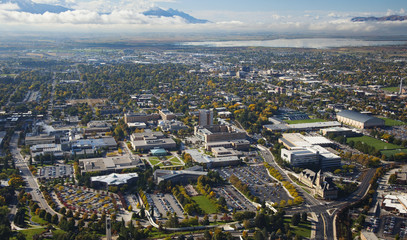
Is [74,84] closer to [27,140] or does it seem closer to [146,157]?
[27,140]

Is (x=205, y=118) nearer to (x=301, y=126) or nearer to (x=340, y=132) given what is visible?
(x=301, y=126)

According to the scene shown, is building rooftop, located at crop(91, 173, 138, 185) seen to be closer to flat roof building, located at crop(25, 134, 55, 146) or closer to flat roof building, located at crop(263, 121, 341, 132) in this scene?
flat roof building, located at crop(25, 134, 55, 146)

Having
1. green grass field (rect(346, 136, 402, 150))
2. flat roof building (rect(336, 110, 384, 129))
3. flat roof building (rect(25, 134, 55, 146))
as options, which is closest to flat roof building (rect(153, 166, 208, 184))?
flat roof building (rect(25, 134, 55, 146))

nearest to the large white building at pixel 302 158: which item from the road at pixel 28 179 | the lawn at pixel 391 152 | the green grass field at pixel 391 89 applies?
the lawn at pixel 391 152

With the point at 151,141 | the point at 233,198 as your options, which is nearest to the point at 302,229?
the point at 233,198

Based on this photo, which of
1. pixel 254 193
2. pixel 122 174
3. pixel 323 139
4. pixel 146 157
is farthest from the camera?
pixel 323 139

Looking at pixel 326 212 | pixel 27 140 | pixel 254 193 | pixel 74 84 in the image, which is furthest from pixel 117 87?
pixel 326 212

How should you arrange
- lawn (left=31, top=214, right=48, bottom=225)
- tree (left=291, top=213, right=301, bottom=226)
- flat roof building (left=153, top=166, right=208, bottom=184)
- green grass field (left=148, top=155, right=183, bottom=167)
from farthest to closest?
green grass field (left=148, top=155, right=183, bottom=167), flat roof building (left=153, top=166, right=208, bottom=184), lawn (left=31, top=214, right=48, bottom=225), tree (left=291, top=213, right=301, bottom=226)
